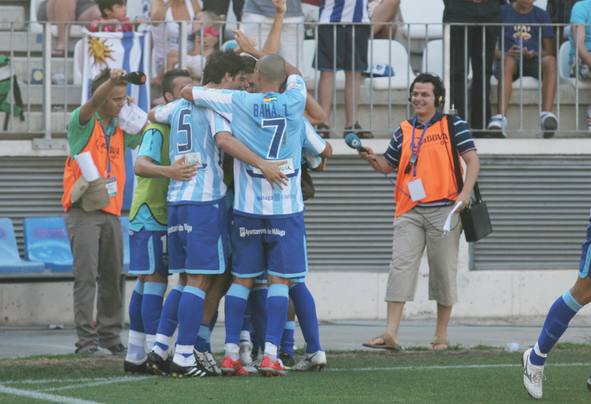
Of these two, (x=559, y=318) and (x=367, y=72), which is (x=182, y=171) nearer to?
(x=559, y=318)

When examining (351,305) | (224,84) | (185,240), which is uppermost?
(224,84)

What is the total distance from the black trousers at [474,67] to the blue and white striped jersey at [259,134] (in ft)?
19.0

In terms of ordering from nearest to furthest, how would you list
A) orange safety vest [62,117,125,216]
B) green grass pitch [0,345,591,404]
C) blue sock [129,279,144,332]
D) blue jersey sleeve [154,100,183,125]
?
green grass pitch [0,345,591,404] < blue jersey sleeve [154,100,183,125] < blue sock [129,279,144,332] < orange safety vest [62,117,125,216]

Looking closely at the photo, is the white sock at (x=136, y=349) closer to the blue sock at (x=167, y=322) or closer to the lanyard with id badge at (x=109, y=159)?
the blue sock at (x=167, y=322)

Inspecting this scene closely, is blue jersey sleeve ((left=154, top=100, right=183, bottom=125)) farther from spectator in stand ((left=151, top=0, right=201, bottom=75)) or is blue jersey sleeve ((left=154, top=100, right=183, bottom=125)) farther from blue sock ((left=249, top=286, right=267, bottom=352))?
spectator in stand ((left=151, top=0, right=201, bottom=75))

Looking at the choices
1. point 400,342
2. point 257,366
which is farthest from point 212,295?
point 400,342

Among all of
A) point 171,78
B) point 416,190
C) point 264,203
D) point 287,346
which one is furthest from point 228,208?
point 416,190

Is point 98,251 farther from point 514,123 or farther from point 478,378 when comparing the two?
point 514,123

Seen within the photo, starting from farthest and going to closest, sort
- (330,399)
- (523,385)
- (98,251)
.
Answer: (98,251) → (523,385) → (330,399)

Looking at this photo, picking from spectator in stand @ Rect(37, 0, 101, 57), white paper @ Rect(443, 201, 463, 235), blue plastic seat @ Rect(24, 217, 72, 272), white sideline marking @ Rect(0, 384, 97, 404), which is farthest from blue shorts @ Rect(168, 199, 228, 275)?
spectator in stand @ Rect(37, 0, 101, 57)

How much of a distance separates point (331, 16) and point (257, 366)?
20.1 feet

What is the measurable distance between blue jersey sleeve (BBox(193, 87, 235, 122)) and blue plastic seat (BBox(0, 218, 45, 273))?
4.69 meters

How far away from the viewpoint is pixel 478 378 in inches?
367

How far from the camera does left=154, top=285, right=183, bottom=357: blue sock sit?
9406mm
